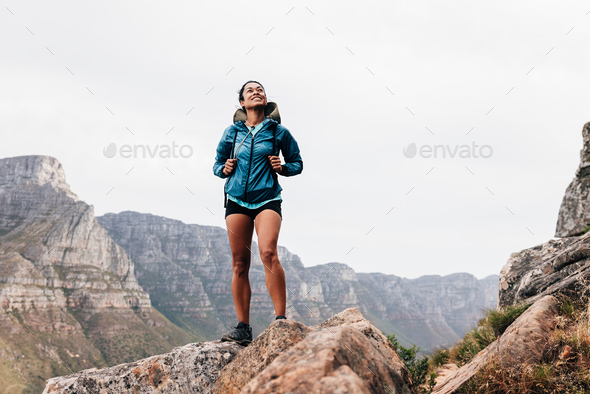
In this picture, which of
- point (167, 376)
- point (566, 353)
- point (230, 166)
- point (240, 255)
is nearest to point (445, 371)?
point (566, 353)

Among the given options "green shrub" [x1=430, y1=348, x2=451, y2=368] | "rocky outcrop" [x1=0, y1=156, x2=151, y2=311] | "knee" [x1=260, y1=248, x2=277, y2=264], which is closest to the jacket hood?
"knee" [x1=260, y1=248, x2=277, y2=264]

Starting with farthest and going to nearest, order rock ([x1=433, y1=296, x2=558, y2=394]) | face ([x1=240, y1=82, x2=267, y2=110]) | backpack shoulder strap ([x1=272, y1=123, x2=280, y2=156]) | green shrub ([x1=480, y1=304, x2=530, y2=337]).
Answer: green shrub ([x1=480, y1=304, x2=530, y2=337]), face ([x1=240, y1=82, x2=267, y2=110]), backpack shoulder strap ([x1=272, y1=123, x2=280, y2=156]), rock ([x1=433, y1=296, x2=558, y2=394])

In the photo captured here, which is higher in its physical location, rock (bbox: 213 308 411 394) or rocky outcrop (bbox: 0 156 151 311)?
rocky outcrop (bbox: 0 156 151 311)

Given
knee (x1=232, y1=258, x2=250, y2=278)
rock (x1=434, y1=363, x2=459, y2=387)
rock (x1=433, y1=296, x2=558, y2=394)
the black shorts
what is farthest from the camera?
rock (x1=434, y1=363, x2=459, y2=387)

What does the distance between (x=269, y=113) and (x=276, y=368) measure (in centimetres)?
362

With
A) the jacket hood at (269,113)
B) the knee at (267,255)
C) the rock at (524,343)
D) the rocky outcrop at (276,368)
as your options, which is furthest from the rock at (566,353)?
the jacket hood at (269,113)

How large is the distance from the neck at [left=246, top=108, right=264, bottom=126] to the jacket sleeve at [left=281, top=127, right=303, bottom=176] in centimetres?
38

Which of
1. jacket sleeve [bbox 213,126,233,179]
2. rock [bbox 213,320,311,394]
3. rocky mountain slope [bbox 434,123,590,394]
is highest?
jacket sleeve [bbox 213,126,233,179]

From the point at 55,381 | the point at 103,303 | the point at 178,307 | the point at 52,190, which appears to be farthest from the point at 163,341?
A: the point at 55,381

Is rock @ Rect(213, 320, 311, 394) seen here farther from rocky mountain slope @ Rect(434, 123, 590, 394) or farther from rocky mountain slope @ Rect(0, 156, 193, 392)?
rocky mountain slope @ Rect(0, 156, 193, 392)

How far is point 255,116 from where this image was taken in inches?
209

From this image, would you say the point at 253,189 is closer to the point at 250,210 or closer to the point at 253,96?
the point at 250,210

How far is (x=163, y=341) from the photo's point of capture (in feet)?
394

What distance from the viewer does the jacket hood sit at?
17.6ft
